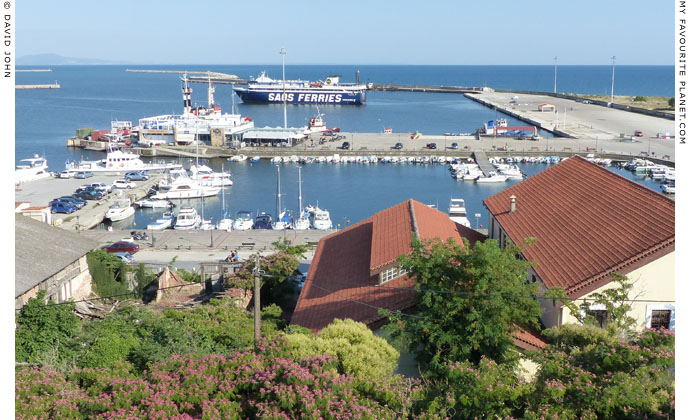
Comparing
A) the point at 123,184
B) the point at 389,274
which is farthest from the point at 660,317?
the point at 123,184

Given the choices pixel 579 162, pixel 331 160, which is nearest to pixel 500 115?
pixel 331 160

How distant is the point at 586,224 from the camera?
17.1 metres

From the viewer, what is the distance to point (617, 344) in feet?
32.6

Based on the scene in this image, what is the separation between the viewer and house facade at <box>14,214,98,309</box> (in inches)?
711

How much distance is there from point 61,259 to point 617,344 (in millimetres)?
A: 16707

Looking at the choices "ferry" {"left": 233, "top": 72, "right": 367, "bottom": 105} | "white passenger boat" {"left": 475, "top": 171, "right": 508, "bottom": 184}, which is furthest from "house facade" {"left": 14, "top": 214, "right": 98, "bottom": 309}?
"ferry" {"left": 233, "top": 72, "right": 367, "bottom": 105}

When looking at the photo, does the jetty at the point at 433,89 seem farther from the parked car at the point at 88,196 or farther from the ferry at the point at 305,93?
the parked car at the point at 88,196

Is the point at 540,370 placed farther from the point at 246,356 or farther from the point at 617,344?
the point at 246,356

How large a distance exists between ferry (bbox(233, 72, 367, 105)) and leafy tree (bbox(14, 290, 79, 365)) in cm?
12056

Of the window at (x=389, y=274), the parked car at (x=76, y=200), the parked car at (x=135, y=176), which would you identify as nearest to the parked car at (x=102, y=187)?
the parked car at (x=135, y=176)

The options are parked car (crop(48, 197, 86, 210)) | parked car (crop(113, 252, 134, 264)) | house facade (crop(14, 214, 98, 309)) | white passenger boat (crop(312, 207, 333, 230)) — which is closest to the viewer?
house facade (crop(14, 214, 98, 309))

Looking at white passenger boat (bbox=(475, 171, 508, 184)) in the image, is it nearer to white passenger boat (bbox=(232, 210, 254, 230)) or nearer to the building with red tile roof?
white passenger boat (bbox=(232, 210, 254, 230))

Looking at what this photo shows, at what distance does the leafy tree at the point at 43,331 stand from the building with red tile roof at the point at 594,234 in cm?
1145

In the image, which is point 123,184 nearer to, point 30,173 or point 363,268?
point 30,173
